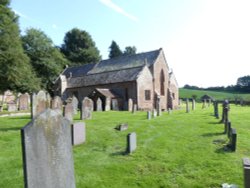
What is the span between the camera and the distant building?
109 ft

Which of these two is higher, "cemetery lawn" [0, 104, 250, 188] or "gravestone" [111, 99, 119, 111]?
"gravestone" [111, 99, 119, 111]

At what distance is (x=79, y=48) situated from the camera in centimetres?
6881

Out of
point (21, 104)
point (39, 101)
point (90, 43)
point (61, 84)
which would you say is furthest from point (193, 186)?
point (90, 43)

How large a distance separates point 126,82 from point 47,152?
29259 millimetres

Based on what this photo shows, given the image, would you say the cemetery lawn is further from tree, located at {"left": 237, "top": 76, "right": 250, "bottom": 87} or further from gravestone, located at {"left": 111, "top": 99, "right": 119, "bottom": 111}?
tree, located at {"left": 237, "top": 76, "right": 250, "bottom": 87}

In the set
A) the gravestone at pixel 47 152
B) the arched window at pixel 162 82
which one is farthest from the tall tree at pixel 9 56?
the gravestone at pixel 47 152

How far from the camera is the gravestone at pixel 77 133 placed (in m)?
9.79

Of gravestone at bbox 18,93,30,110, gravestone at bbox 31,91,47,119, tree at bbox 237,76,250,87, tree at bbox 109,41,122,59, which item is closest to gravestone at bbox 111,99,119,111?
gravestone at bbox 18,93,30,110

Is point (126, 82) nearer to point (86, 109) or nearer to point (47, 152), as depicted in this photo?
point (86, 109)

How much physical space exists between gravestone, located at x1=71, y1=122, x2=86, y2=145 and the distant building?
21117 millimetres

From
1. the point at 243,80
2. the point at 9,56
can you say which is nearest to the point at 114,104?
the point at 9,56

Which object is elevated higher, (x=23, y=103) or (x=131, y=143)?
(x=23, y=103)

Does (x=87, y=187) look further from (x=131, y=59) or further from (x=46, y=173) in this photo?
(x=131, y=59)

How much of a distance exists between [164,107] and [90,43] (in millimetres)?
41553
